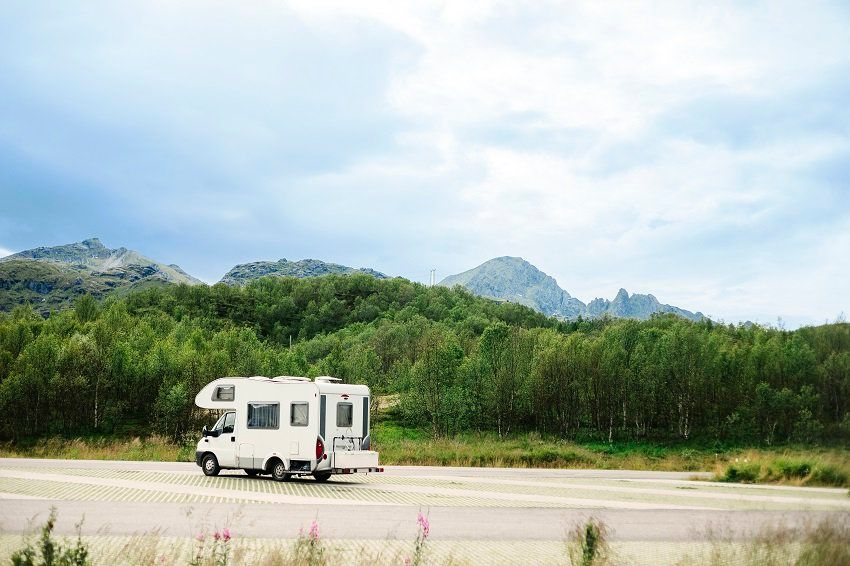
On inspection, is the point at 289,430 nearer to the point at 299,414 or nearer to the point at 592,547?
the point at 299,414

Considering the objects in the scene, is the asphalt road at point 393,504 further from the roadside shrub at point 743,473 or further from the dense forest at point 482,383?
the dense forest at point 482,383

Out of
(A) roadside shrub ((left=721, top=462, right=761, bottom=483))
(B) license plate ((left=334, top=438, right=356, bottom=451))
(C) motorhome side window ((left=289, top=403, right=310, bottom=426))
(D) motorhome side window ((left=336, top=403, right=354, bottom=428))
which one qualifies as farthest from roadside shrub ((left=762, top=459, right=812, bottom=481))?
(C) motorhome side window ((left=289, top=403, right=310, bottom=426))

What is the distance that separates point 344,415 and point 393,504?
7.01m

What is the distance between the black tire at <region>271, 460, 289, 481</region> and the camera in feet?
76.9

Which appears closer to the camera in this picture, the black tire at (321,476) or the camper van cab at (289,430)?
the camper van cab at (289,430)

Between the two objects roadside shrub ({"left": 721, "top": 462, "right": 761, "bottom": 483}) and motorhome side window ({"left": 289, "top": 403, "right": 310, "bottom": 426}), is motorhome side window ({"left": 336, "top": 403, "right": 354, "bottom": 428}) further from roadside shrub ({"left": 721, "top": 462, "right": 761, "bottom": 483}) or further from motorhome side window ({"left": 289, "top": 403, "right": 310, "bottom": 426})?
roadside shrub ({"left": 721, "top": 462, "right": 761, "bottom": 483})

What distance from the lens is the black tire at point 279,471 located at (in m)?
23.4

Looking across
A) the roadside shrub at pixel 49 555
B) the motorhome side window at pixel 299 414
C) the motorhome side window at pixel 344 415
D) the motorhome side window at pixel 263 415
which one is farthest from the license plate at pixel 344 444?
the roadside shrub at pixel 49 555

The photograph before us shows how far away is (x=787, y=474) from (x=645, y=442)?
51.4 metres

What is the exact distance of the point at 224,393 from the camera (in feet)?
82.5

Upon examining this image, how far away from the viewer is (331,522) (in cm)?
1421

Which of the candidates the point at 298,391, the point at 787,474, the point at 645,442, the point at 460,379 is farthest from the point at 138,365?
the point at 787,474

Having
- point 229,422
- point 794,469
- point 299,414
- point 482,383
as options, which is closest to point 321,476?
point 299,414

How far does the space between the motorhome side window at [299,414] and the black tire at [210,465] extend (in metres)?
3.56
